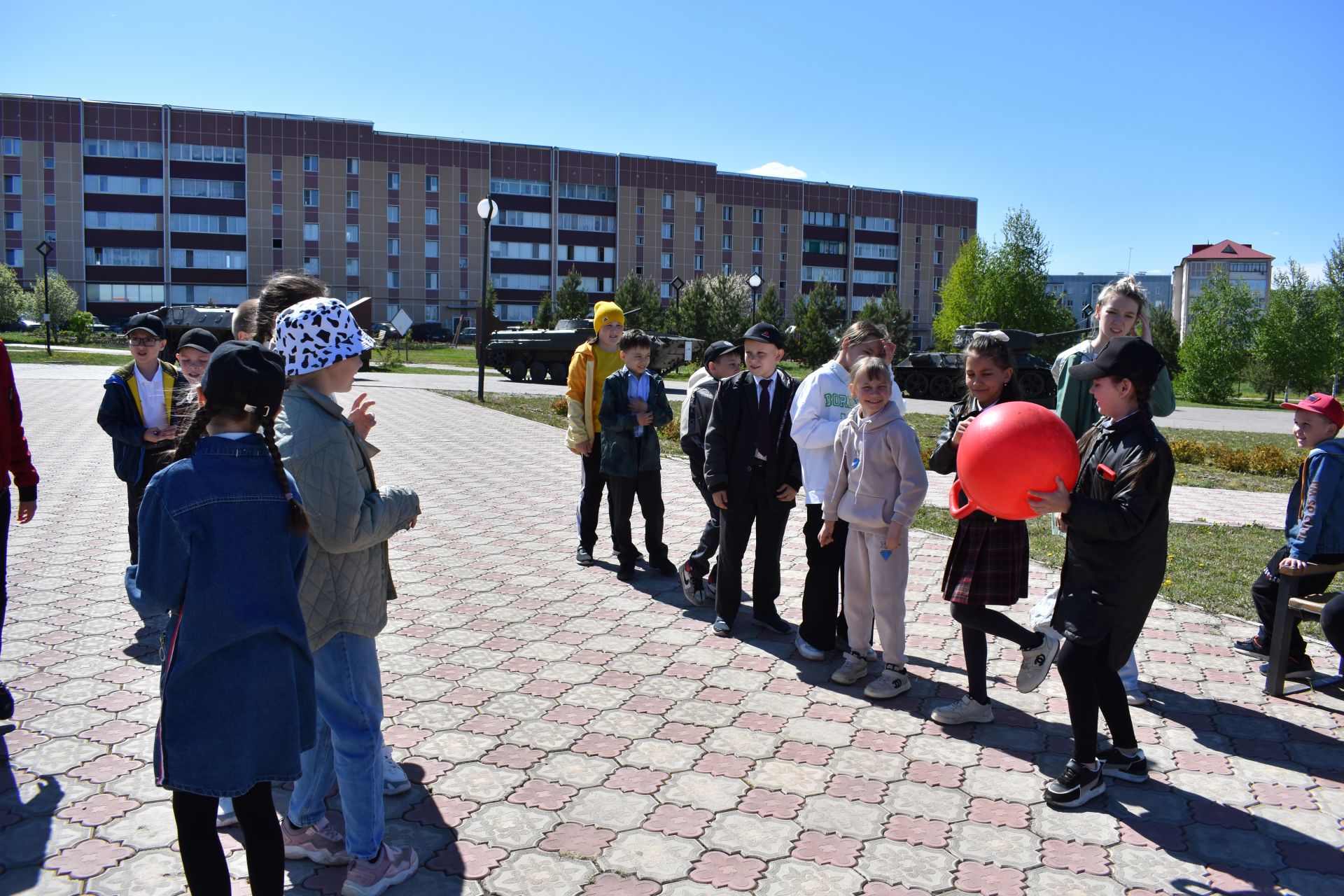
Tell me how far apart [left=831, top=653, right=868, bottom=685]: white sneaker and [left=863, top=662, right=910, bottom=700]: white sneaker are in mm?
124

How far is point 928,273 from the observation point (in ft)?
284

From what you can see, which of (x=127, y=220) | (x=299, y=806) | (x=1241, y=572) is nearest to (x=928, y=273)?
(x=127, y=220)

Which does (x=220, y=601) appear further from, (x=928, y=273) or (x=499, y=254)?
(x=928, y=273)

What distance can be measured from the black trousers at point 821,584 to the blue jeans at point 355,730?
2700 mm

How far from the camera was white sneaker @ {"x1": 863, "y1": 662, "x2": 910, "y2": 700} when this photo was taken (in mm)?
4625

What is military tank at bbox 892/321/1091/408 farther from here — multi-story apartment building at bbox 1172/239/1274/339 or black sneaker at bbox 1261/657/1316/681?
multi-story apartment building at bbox 1172/239/1274/339

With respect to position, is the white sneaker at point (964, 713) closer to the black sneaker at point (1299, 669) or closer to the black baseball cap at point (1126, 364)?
the black baseball cap at point (1126, 364)

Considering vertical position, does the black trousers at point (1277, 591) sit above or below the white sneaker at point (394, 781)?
above

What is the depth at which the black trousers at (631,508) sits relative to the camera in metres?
6.72

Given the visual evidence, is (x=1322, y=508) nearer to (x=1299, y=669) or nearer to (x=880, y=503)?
(x=1299, y=669)

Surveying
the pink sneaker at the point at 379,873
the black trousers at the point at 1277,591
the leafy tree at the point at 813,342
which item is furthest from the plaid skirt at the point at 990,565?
the leafy tree at the point at 813,342

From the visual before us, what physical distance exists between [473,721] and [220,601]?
209cm

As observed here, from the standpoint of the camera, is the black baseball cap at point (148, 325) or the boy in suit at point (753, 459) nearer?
the black baseball cap at point (148, 325)

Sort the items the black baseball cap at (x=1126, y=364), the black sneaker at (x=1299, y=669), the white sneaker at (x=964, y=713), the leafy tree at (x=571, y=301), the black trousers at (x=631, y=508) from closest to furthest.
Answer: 1. the black baseball cap at (x=1126, y=364)
2. the white sneaker at (x=964, y=713)
3. the black sneaker at (x=1299, y=669)
4. the black trousers at (x=631, y=508)
5. the leafy tree at (x=571, y=301)
